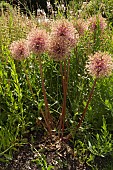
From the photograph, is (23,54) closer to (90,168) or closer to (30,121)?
(30,121)

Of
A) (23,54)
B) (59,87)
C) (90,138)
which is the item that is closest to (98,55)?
(23,54)

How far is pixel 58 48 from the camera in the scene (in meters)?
2.14

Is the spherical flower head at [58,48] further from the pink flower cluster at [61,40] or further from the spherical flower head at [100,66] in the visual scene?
the spherical flower head at [100,66]

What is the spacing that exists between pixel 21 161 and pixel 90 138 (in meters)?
0.52

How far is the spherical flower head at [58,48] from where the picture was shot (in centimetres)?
212

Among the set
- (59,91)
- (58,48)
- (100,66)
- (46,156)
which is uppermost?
(58,48)

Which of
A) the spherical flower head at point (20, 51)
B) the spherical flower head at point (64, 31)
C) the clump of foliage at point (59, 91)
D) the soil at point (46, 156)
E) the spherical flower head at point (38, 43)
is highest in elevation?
the spherical flower head at point (64, 31)

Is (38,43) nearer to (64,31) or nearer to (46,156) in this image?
(64,31)

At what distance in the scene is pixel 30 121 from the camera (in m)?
2.87

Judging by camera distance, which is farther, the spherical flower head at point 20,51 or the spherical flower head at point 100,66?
the spherical flower head at point 20,51

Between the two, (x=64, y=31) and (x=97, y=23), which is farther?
(x=97, y=23)

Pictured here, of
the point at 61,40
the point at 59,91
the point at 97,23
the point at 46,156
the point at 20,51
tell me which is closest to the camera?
the point at 61,40

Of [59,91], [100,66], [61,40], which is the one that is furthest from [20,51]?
[59,91]

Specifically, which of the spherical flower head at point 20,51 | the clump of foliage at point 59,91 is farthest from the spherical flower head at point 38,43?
the spherical flower head at point 20,51
